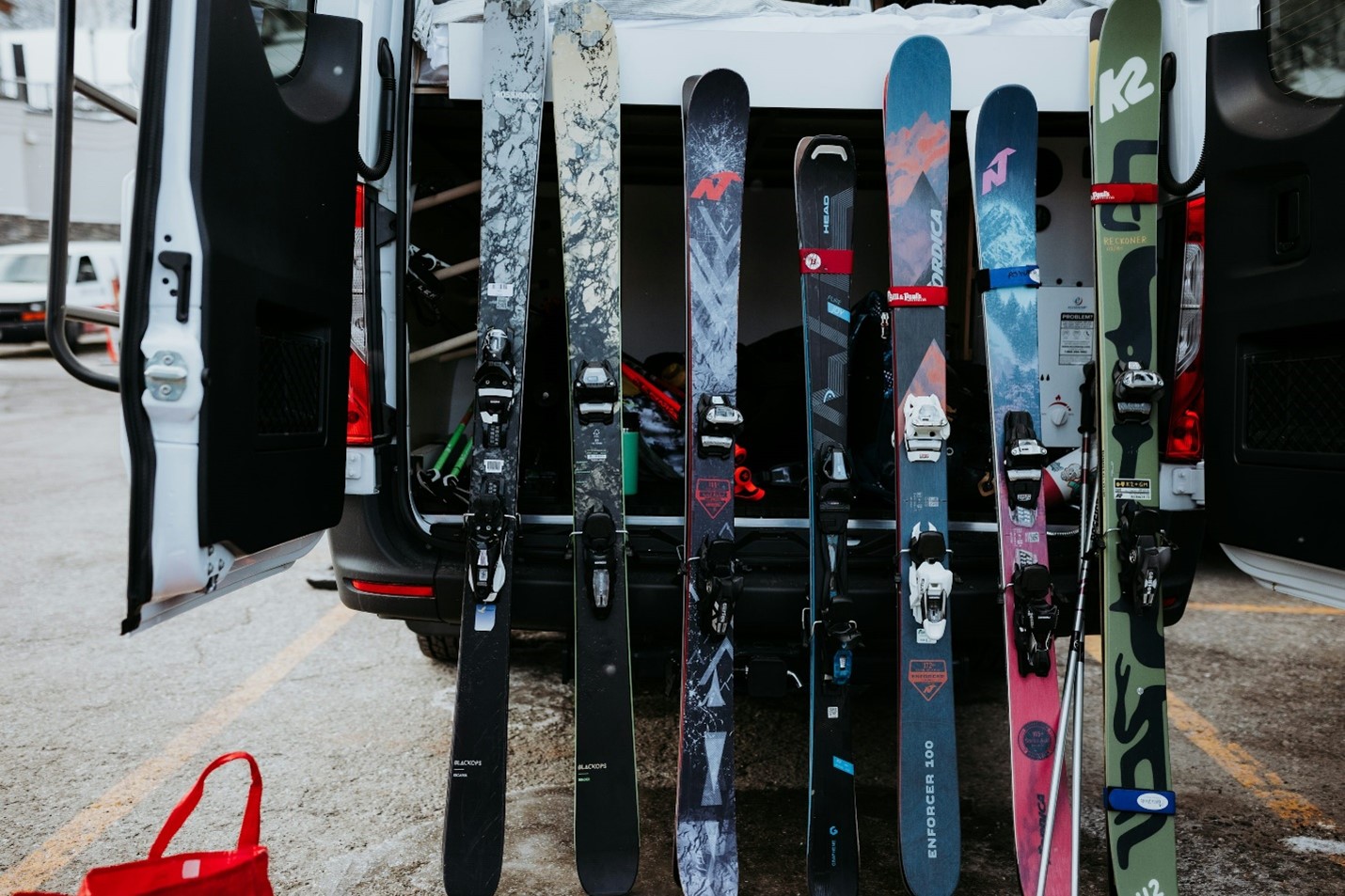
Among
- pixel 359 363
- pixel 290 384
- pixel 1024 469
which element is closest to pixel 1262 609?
pixel 1024 469

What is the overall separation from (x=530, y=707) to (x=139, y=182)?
212cm

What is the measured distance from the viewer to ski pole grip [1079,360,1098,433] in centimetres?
229

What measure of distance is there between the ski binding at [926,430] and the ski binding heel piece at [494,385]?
0.97 metres

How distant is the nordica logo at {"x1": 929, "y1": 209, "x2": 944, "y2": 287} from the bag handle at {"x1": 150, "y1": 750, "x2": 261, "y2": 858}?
6.07 feet

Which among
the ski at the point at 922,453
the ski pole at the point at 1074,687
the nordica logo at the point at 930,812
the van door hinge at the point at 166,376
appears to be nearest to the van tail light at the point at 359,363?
the van door hinge at the point at 166,376

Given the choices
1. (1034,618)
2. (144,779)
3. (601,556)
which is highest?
(601,556)

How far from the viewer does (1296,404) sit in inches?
68.9

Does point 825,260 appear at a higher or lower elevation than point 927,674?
higher

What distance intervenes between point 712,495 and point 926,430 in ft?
1.75

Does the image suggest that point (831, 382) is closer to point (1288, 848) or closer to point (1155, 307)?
point (1155, 307)

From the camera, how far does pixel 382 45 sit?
216cm

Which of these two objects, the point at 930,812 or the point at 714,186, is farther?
the point at 714,186

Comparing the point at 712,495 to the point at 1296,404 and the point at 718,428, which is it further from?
the point at 1296,404

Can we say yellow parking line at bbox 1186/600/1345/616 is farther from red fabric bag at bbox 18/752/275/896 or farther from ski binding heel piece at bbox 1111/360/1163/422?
red fabric bag at bbox 18/752/275/896
